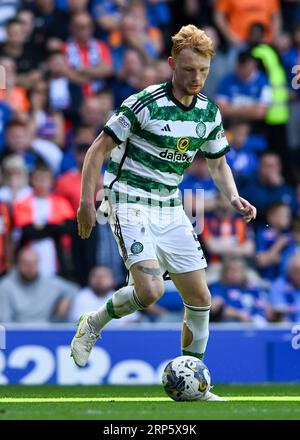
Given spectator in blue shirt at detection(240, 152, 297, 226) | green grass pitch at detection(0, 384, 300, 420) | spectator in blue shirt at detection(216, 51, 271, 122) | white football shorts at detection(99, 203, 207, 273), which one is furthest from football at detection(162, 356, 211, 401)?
spectator in blue shirt at detection(216, 51, 271, 122)

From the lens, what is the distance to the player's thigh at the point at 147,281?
8.70 metres

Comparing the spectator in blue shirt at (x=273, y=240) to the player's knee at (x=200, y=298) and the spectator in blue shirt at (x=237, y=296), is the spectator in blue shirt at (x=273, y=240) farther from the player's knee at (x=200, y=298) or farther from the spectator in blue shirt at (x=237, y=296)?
the player's knee at (x=200, y=298)

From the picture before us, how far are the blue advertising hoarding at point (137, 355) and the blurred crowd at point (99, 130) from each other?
2.64 ft

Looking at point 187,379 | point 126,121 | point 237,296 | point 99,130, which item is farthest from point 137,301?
point 99,130

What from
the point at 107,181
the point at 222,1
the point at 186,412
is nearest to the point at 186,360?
the point at 186,412

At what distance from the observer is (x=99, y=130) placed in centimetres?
1470

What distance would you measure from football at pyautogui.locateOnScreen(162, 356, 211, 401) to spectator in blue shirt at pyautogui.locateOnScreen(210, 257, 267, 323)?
4731mm

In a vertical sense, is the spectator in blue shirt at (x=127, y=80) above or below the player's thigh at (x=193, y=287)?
above

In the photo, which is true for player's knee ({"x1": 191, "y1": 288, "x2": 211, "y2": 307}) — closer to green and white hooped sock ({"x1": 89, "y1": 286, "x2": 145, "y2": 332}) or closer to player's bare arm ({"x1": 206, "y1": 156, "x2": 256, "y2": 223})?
green and white hooped sock ({"x1": 89, "y1": 286, "x2": 145, "y2": 332})

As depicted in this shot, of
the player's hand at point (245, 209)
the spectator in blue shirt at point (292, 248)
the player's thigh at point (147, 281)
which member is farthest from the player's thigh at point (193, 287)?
the spectator in blue shirt at point (292, 248)

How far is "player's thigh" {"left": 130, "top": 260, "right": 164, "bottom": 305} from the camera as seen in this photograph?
8.70 meters

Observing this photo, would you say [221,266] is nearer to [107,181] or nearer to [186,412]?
[107,181]

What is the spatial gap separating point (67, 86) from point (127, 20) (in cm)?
136

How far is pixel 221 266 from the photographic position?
44.3 ft
